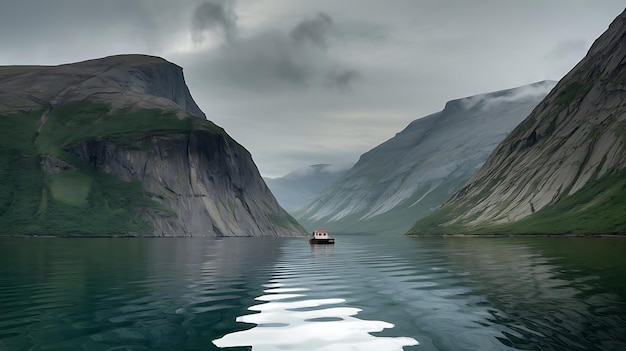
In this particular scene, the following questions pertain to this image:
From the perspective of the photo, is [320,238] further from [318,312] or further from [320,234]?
[318,312]

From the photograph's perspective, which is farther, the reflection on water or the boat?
the boat

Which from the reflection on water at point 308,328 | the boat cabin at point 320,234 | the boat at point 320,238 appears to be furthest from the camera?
the boat cabin at point 320,234

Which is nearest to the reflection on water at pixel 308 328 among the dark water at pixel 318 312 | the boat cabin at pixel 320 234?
the dark water at pixel 318 312

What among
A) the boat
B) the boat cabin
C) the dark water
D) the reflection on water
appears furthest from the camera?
the boat cabin

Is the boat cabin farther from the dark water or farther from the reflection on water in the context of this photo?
the reflection on water

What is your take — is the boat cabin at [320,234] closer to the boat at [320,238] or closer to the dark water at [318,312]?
the boat at [320,238]

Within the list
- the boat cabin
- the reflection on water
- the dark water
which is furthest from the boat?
the reflection on water

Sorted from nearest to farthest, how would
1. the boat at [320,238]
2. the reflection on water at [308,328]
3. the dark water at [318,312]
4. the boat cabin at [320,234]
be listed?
the reflection on water at [308,328] → the dark water at [318,312] → the boat at [320,238] → the boat cabin at [320,234]

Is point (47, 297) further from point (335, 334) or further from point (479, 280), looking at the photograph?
point (479, 280)
